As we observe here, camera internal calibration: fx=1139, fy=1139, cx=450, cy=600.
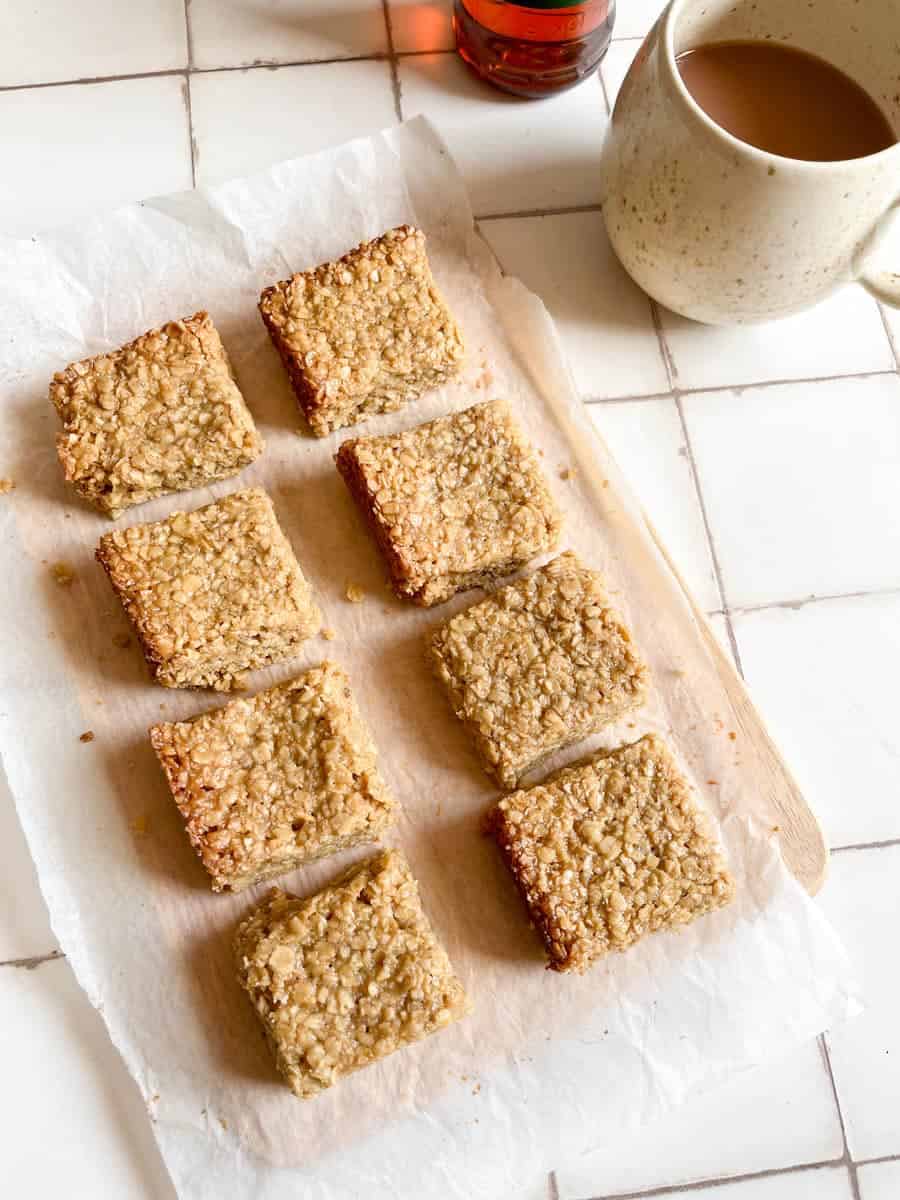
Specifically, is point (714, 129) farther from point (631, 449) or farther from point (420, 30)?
point (420, 30)

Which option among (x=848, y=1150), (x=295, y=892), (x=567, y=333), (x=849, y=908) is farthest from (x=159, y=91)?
(x=848, y=1150)

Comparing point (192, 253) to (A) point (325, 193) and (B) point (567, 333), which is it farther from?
(B) point (567, 333)

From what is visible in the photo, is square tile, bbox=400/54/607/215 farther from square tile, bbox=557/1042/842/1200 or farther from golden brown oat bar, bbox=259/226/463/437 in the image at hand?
square tile, bbox=557/1042/842/1200

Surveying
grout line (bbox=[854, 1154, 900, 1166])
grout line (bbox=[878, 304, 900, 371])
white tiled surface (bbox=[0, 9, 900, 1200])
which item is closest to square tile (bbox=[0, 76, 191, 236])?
white tiled surface (bbox=[0, 9, 900, 1200])

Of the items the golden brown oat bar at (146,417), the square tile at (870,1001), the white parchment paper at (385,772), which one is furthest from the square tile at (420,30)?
the square tile at (870,1001)

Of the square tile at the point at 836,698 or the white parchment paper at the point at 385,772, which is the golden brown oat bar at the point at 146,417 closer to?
the white parchment paper at the point at 385,772

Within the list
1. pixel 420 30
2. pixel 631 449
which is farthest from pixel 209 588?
pixel 420 30
